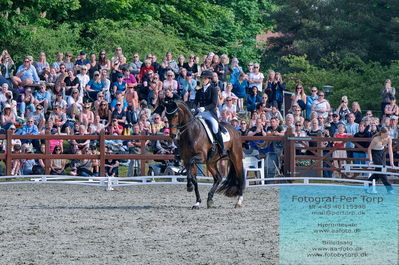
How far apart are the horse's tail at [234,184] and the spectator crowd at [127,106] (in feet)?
16.5

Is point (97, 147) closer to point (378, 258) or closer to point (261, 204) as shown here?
point (261, 204)

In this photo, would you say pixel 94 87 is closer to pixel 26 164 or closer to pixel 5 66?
pixel 5 66

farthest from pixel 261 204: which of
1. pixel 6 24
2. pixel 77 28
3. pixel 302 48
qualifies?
pixel 302 48

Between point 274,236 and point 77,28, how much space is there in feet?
76.5

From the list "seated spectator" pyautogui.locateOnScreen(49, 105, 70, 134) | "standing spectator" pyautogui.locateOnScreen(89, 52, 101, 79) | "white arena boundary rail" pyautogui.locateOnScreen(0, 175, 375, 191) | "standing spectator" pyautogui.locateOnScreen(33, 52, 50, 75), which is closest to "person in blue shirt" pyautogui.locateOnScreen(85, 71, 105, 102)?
"standing spectator" pyautogui.locateOnScreen(89, 52, 101, 79)

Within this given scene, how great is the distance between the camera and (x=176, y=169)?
2308cm

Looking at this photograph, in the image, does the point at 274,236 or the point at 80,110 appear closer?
the point at 274,236

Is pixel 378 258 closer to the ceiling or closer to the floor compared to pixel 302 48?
closer to the floor

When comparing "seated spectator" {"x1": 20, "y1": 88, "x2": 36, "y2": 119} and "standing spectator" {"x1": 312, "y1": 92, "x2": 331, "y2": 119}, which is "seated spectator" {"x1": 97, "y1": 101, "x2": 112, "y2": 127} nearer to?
"seated spectator" {"x1": 20, "y1": 88, "x2": 36, "y2": 119}

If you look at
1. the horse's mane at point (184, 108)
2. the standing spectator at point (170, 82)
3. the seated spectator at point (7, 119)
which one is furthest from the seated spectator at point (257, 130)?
the horse's mane at point (184, 108)

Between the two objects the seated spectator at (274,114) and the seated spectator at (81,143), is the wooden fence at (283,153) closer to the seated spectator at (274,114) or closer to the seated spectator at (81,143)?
the seated spectator at (81,143)

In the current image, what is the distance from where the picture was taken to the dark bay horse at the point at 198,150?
1727 cm

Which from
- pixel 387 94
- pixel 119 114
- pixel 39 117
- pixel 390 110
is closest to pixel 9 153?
pixel 39 117

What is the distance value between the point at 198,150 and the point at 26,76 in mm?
9721
